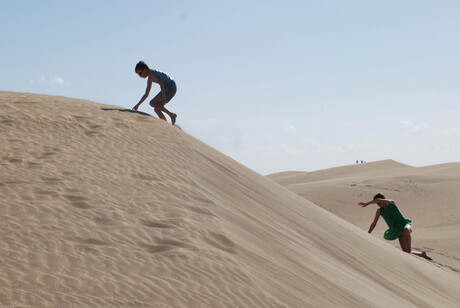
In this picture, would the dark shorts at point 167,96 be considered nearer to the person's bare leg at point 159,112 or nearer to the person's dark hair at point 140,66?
the person's bare leg at point 159,112

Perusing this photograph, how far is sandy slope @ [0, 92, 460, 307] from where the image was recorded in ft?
14.8

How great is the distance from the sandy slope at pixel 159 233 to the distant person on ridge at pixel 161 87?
64 centimetres

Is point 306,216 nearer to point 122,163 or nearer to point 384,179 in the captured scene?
point 122,163

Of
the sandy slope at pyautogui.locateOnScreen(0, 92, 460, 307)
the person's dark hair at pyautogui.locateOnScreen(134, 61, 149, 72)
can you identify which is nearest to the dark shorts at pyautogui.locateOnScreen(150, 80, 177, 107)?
the person's dark hair at pyautogui.locateOnScreen(134, 61, 149, 72)

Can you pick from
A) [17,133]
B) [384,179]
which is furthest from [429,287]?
[384,179]

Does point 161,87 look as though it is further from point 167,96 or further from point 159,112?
point 159,112

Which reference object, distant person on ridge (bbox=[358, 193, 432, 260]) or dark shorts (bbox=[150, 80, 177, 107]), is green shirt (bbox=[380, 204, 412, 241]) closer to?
distant person on ridge (bbox=[358, 193, 432, 260])

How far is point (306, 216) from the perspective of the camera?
28.2 feet

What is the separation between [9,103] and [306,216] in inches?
229

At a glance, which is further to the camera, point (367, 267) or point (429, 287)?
point (429, 287)

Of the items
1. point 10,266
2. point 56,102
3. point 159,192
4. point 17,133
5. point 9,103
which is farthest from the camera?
point 56,102

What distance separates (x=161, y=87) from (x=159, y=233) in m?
5.45

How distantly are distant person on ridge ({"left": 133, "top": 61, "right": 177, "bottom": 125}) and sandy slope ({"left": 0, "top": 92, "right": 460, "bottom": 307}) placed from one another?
0.64 metres

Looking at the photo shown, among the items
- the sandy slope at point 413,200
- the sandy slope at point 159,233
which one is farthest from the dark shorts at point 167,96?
the sandy slope at point 413,200
